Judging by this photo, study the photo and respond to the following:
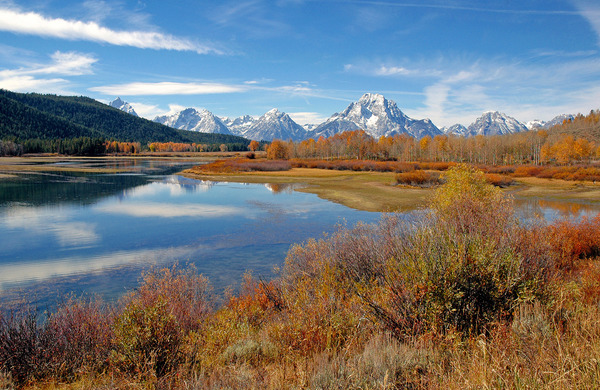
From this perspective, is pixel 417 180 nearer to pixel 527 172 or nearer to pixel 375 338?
pixel 527 172

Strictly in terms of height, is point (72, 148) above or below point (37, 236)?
above

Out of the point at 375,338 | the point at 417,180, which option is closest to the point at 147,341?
the point at 375,338

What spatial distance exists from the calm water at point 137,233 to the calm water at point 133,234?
6 centimetres

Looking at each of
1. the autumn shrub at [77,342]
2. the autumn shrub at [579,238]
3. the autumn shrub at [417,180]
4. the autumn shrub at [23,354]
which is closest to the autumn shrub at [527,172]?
the autumn shrub at [417,180]

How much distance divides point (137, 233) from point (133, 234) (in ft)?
1.23

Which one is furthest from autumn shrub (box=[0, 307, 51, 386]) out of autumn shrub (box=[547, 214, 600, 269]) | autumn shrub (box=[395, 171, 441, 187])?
autumn shrub (box=[395, 171, 441, 187])

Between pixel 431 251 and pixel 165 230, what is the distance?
77.9 feet

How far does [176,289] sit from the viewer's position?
493 inches

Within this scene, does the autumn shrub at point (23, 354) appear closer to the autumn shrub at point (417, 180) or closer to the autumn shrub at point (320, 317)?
the autumn shrub at point (320, 317)

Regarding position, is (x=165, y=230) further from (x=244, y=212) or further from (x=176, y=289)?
(x=176, y=289)

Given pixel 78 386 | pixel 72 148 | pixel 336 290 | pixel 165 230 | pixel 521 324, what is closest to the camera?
pixel 521 324

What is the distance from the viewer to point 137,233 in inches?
1080

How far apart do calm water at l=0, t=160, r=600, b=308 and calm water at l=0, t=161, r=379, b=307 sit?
55 mm

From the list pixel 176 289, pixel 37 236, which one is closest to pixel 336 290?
pixel 176 289
